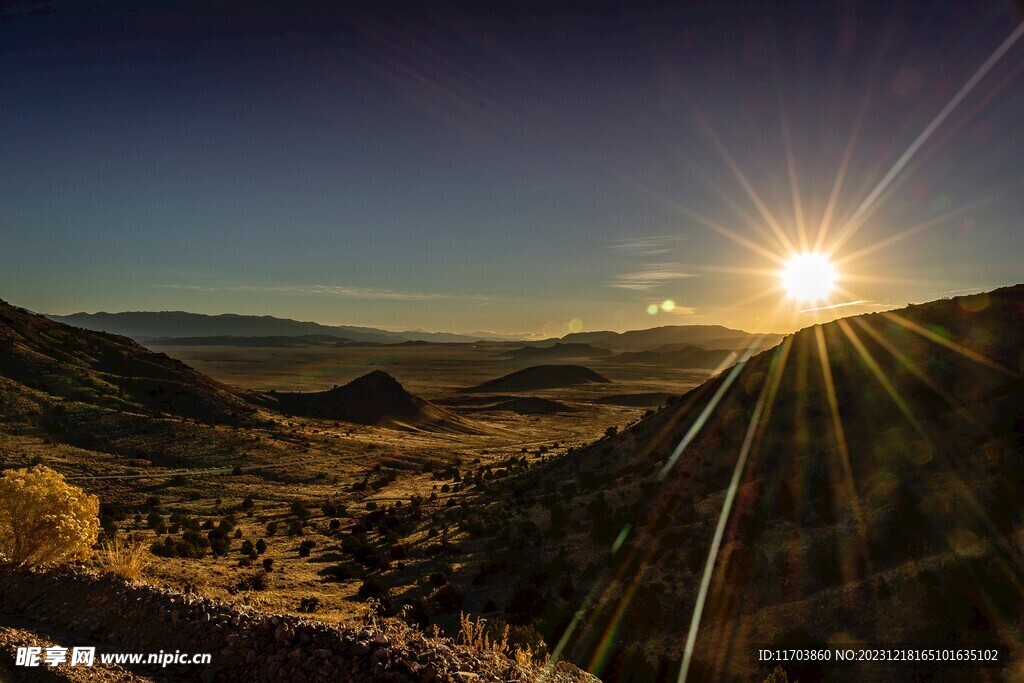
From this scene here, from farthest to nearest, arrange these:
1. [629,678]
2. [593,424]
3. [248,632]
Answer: [593,424], [629,678], [248,632]

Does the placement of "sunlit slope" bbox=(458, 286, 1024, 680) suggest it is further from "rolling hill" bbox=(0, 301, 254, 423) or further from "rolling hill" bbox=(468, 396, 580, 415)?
"rolling hill" bbox=(468, 396, 580, 415)

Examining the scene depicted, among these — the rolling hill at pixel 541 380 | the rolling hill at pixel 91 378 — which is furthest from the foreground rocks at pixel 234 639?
the rolling hill at pixel 541 380

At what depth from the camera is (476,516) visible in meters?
22.8

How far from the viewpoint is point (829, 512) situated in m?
14.2

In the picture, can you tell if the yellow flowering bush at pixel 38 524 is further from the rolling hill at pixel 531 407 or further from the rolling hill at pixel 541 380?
the rolling hill at pixel 541 380

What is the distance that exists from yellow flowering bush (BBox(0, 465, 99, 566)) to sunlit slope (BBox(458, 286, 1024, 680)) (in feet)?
35.7

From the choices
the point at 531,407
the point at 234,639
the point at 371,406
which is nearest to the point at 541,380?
the point at 531,407

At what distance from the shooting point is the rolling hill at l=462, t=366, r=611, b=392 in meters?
128

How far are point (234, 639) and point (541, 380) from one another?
12768cm

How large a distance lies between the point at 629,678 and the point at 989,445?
39.4 ft

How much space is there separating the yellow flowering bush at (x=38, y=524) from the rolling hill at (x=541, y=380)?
111m

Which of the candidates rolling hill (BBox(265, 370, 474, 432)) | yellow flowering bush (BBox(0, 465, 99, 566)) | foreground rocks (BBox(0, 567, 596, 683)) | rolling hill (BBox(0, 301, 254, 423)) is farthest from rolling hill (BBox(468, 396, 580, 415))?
foreground rocks (BBox(0, 567, 596, 683))

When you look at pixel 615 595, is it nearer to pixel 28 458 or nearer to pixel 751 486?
pixel 751 486

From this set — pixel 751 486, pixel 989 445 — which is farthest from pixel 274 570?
pixel 989 445
